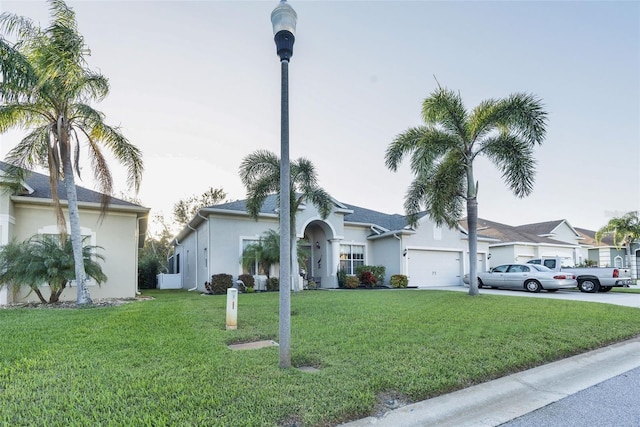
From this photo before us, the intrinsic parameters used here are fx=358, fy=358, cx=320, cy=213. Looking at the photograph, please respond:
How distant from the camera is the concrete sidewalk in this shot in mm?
3412

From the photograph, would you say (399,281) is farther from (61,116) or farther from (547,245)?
(61,116)

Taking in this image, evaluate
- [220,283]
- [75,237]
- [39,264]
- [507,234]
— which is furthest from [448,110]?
[507,234]

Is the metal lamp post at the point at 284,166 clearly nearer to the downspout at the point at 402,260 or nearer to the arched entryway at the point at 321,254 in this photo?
the arched entryway at the point at 321,254

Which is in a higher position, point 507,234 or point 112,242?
point 507,234

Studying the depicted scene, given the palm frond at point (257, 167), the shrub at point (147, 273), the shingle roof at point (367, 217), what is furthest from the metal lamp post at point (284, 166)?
the shrub at point (147, 273)

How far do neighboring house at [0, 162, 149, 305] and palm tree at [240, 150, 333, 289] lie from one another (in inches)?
174

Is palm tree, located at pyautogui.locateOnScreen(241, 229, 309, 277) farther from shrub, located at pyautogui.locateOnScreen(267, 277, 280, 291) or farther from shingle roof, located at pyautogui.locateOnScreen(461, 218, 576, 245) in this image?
shingle roof, located at pyautogui.locateOnScreen(461, 218, 576, 245)

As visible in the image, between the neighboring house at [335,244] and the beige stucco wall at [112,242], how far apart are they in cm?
314

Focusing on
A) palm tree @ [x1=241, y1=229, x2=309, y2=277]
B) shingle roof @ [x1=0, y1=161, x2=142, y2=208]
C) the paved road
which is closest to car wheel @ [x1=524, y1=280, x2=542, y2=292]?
palm tree @ [x1=241, y1=229, x2=309, y2=277]

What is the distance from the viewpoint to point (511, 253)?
2567 cm

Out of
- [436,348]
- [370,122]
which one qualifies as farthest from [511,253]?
[436,348]

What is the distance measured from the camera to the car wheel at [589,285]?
1762 cm

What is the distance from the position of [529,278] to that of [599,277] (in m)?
3.48

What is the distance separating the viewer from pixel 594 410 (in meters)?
3.72
